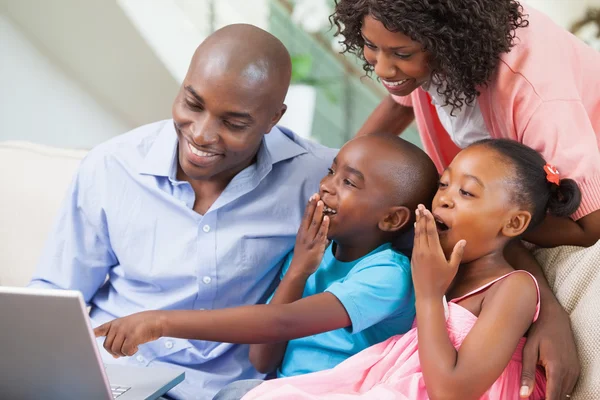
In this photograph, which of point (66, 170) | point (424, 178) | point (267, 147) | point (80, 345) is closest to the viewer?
point (80, 345)

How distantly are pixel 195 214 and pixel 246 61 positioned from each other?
338mm

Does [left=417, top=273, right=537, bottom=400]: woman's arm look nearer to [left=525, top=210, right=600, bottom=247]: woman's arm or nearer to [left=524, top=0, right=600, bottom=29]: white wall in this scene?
[left=525, top=210, right=600, bottom=247]: woman's arm

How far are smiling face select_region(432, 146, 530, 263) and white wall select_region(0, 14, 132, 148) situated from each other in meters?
3.42

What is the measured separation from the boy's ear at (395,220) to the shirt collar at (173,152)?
0.90 feet

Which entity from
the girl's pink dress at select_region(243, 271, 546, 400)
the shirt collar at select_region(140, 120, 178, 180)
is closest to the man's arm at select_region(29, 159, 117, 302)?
the shirt collar at select_region(140, 120, 178, 180)

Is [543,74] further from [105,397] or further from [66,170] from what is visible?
[66,170]

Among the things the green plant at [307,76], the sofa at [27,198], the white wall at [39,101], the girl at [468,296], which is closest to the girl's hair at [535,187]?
the girl at [468,296]

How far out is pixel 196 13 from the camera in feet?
14.3

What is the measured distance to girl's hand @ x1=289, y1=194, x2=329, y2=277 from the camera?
1.52 m

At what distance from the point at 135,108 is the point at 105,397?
3.60 metres

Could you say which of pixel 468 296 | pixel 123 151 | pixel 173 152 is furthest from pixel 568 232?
pixel 123 151

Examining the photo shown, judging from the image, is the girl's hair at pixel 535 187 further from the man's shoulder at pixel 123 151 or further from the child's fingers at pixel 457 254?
the man's shoulder at pixel 123 151

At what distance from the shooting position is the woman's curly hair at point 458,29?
1465 millimetres

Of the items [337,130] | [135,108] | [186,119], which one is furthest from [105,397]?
[135,108]
